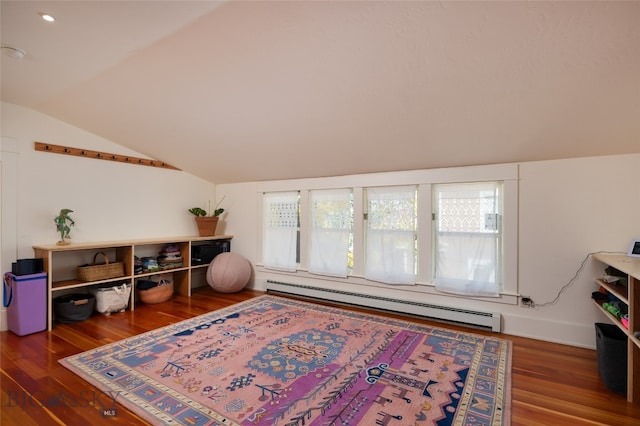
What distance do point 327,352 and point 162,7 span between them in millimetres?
2733

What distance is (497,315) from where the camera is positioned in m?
3.10

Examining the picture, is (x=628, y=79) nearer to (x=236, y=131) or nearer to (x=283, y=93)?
(x=283, y=93)

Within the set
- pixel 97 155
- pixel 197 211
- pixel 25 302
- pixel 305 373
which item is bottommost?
pixel 305 373

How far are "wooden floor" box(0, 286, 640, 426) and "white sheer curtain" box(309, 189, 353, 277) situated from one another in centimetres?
180

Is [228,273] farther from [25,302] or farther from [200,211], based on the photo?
[25,302]

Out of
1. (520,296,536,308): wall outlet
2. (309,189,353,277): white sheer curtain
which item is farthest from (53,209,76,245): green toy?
(520,296,536,308): wall outlet

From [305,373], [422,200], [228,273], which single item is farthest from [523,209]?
[228,273]

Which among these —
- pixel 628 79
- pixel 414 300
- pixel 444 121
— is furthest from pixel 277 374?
pixel 628 79

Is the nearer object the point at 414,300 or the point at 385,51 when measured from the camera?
the point at 385,51

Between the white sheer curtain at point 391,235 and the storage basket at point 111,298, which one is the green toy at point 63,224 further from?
the white sheer curtain at point 391,235

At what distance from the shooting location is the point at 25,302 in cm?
296

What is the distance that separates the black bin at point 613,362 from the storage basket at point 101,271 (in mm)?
4712

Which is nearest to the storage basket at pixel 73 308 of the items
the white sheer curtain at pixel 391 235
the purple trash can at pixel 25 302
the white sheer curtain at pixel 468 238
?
the purple trash can at pixel 25 302

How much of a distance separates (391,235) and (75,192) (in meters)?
3.89
